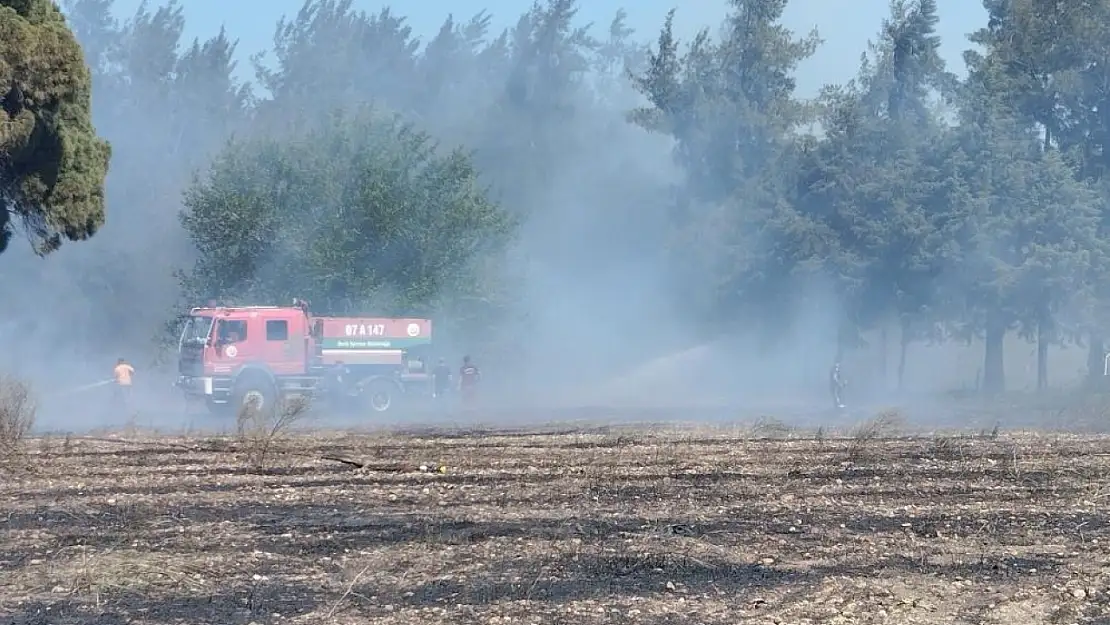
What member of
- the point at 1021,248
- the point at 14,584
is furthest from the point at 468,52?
the point at 14,584

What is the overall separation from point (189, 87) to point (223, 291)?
45276 millimetres

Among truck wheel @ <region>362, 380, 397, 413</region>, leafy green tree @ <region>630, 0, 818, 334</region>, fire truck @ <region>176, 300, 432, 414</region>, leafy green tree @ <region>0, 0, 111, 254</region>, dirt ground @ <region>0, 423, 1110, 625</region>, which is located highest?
leafy green tree @ <region>630, 0, 818, 334</region>

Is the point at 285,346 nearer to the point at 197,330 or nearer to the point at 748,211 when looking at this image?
the point at 197,330

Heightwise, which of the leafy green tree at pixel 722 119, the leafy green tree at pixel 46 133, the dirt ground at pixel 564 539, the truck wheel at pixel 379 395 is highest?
the leafy green tree at pixel 722 119

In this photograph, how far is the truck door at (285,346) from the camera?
33.2 meters

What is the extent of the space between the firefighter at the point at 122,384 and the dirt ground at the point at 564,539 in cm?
1893

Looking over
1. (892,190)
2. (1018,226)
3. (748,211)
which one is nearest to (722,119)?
(748,211)

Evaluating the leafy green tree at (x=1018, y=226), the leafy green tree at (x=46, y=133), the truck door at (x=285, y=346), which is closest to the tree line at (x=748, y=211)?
the leafy green tree at (x=1018, y=226)

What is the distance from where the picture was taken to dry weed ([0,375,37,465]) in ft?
53.9

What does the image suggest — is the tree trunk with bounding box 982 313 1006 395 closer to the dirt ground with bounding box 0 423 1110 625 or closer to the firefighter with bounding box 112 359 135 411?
the firefighter with bounding box 112 359 135 411

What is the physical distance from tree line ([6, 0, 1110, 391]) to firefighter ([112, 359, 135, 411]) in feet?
28.4

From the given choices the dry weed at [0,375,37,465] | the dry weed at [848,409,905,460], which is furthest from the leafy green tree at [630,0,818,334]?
the dry weed at [0,375,37,465]

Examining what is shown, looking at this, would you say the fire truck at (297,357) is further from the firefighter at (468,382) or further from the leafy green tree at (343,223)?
the leafy green tree at (343,223)

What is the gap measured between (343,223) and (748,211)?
15.3 m
